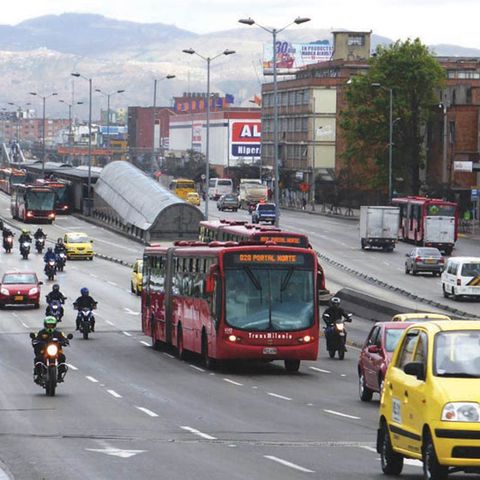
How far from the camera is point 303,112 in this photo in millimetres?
177625

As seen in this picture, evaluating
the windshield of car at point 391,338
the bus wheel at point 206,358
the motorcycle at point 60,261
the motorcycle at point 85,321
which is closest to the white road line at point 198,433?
the windshield of car at point 391,338

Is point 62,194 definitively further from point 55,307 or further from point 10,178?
point 55,307

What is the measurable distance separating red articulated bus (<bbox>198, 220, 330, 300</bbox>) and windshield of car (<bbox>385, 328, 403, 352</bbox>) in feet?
23.8

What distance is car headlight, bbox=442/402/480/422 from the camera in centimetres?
1451

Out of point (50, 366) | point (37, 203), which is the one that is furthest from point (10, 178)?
point (50, 366)

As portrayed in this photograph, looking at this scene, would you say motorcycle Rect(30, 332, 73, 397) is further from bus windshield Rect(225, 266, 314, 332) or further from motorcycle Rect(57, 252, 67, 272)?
motorcycle Rect(57, 252, 67, 272)

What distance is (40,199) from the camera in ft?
398

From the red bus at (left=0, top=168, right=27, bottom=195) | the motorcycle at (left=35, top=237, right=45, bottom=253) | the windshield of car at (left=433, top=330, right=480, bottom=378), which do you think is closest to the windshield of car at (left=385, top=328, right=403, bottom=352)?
the windshield of car at (left=433, top=330, right=480, bottom=378)

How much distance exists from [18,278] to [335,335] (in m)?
21.9

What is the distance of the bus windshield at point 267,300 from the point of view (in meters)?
34.6

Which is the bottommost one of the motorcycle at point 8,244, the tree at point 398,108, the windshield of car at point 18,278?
the motorcycle at point 8,244

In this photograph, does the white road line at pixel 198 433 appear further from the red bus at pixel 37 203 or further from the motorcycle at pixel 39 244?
the red bus at pixel 37 203

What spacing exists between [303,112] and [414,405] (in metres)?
163

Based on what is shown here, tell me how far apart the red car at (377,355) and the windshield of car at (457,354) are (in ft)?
37.7
